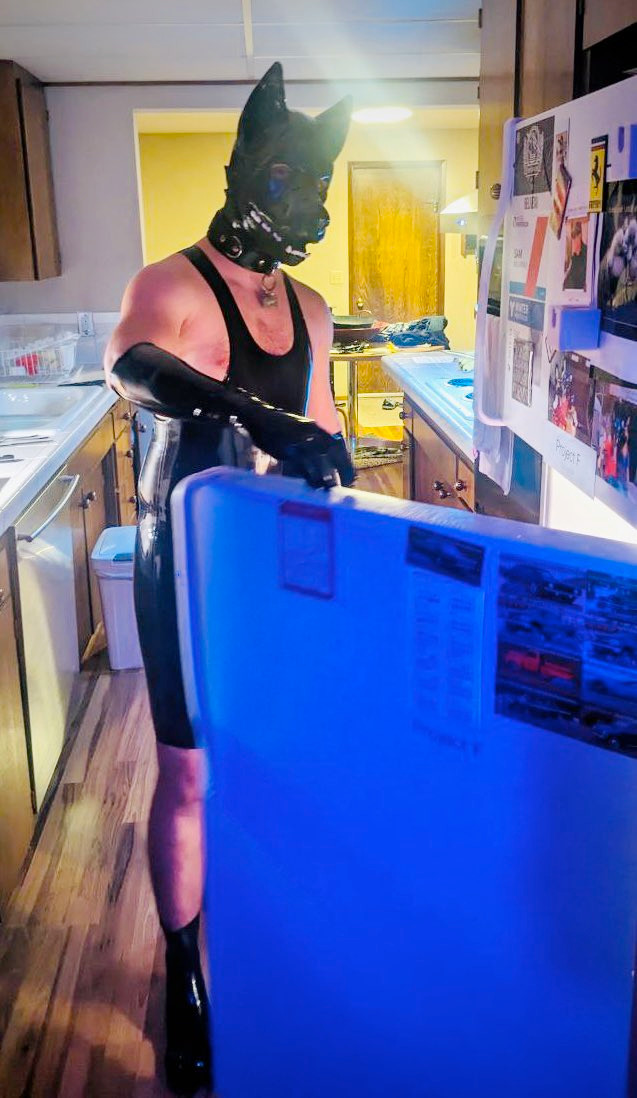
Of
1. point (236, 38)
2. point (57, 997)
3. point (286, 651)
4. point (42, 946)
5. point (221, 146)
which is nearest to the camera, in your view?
point (286, 651)

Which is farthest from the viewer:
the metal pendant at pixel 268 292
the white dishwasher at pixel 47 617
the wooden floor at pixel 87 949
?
the white dishwasher at pixel 47 617

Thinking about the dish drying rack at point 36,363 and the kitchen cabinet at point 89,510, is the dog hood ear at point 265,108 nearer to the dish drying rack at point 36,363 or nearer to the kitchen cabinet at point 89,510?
the kitchen cabinet at point 89,510

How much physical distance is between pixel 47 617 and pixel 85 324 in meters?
2.23

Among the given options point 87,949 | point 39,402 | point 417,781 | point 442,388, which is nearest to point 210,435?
point 417,781

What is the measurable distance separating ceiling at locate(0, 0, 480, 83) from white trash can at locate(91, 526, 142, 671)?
1.62m

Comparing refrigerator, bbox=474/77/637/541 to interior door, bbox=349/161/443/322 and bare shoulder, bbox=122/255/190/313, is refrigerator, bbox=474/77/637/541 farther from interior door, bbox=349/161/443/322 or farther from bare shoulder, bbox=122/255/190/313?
interior door, bbox=349/161/443/322

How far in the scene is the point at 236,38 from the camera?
130 inches

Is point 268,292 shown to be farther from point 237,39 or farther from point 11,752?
point 237,39

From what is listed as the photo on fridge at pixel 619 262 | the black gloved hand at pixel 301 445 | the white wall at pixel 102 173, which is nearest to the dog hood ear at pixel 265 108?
the black gloved hand at pixel 301 445

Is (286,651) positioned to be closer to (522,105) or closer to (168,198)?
(522,105)

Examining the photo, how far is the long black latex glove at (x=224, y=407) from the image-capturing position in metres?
1.08

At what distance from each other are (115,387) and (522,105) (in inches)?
30.8

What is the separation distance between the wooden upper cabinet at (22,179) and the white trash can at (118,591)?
126cm

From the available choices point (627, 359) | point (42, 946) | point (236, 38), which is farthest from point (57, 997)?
point (236, 38)
